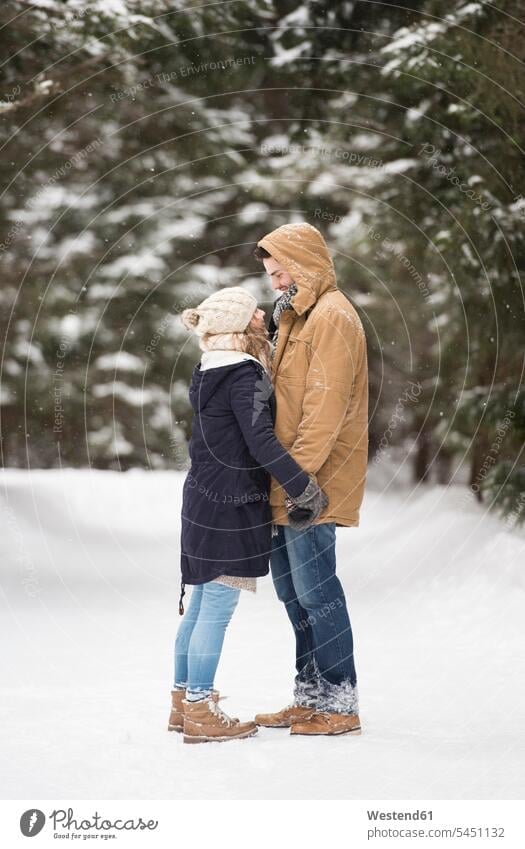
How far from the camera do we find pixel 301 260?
3973mm

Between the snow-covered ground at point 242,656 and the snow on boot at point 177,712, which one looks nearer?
the snow-covered ground at point 242,656

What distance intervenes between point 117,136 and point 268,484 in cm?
762

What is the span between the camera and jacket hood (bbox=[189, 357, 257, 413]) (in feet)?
12.3

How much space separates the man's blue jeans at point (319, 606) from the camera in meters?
3.82

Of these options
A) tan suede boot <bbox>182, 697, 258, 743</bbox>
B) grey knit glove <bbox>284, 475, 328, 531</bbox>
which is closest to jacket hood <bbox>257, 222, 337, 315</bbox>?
grey knit glove <bbox>284, 475, 328, 531</bbox>

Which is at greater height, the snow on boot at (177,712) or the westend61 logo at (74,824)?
the snow on boot at (177,712)

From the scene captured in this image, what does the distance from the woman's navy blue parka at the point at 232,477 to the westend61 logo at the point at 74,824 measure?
34.9 inches

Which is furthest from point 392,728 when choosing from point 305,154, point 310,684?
Result: point 305,154

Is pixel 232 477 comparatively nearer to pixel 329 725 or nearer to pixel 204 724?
pixel 204 724

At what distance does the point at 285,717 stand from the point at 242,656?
1618mm

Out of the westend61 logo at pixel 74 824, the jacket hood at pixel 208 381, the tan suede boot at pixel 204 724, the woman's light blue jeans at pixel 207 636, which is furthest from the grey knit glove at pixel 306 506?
the westend61 logo at pixel 74 824

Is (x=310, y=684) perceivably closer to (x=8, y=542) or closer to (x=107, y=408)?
(x=8, y=542)

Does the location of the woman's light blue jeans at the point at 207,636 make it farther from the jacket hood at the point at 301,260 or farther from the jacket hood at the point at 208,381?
the jacket hood at the point at 301,260

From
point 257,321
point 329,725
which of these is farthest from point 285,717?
point 257,321
